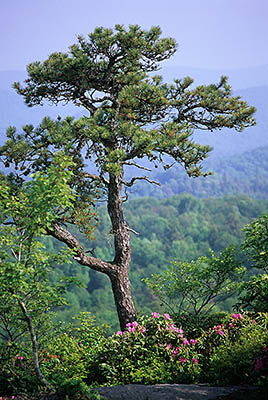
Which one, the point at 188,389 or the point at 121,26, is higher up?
the point at 121,26

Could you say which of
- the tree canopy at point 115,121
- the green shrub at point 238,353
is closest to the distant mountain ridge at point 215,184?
the tree canopy at point 115,121

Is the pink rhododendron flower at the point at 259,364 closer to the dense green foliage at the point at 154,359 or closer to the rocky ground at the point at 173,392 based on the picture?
the dense green foliage at the point at 154,359

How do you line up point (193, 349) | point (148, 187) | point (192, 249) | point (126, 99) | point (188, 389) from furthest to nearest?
1. point (148, 187)
2. point (192, 249)
3. point (126, 99)
4. point (193, 349)
5. point (188, 389)

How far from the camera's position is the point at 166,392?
3.19m

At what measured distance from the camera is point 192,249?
50531 millimetres

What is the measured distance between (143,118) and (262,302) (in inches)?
108

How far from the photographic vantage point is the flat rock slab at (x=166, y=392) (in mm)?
3066

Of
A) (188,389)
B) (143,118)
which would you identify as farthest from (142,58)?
(188,389)

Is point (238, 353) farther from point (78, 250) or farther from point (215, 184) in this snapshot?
point (215, 184)

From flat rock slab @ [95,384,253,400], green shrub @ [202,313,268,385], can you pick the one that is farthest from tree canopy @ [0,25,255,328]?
flat rock slab @ [95,384,253,400]

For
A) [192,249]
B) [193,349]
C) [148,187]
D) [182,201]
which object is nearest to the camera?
[193,349]

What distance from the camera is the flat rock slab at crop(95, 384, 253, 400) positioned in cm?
307

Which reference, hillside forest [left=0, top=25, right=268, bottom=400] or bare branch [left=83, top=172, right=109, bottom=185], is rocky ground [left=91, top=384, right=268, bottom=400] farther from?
bare branch [left=83, top=172, right=109, bottom=185]

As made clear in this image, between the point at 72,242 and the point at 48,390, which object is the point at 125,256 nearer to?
the point at 72,242
